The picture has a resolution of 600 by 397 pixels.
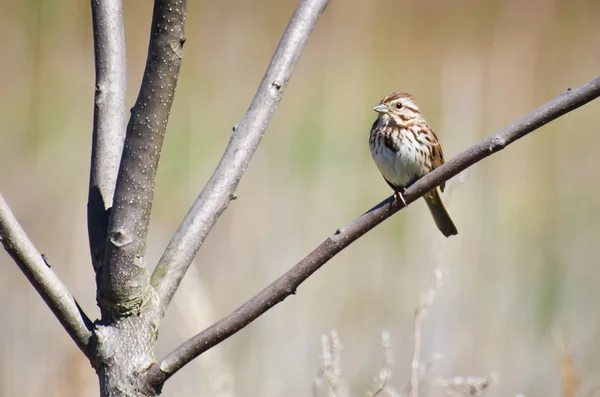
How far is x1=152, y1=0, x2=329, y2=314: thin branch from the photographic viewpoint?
50.0 inches

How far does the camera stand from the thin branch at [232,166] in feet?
4.17

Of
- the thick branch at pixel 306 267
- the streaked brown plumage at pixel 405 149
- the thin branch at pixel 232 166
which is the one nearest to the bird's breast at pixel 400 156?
the streaked brown plumage at pixel 405 149

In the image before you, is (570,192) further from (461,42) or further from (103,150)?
(103,150)

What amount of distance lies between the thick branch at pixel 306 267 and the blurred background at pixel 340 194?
2.71 feet

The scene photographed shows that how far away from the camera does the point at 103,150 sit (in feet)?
4.36

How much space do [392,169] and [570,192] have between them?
2.53m

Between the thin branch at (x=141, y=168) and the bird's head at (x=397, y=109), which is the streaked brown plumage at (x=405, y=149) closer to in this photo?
the bird's head at (x=397, y=109)

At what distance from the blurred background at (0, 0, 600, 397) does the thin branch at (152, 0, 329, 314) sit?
797mm

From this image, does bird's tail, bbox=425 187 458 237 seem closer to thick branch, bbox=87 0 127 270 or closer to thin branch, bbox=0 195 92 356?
thick branch, bbox=87 0 127 270

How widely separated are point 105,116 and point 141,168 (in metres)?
0.27

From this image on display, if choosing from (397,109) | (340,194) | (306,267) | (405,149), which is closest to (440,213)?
(405,149)

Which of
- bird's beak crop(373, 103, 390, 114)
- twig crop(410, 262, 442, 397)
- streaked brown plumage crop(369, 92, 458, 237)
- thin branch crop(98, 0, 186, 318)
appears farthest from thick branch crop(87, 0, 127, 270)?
bird's beak crop(373, 103, 390, 114)

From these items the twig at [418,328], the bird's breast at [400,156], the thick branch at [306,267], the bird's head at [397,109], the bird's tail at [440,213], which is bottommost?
the twig at [418,328]

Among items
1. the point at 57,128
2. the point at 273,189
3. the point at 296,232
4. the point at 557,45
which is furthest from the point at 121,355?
the point at 557,45
